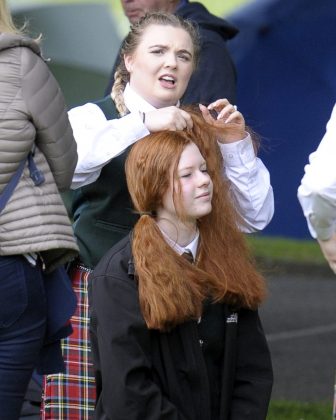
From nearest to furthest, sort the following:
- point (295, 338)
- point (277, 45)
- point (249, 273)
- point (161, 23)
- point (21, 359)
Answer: point (249, 273) → point (21, 359) → point (161, 23) → point (277, 45) → point (295, 338)

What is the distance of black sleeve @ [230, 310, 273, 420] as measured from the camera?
3.97 metres

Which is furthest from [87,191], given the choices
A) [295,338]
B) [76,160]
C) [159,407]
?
[295,338]

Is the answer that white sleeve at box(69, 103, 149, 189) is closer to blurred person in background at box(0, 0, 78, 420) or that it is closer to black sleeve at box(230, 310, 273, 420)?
blurred person in background at box(0, 0, 78, 420)

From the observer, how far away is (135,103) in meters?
4.48

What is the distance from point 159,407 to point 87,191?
3.66ft

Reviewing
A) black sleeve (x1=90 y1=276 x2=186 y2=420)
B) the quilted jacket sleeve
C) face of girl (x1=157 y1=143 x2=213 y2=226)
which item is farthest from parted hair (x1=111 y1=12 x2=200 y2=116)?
black sleeve (x1=90 y1=276 x2=186 y2=420)

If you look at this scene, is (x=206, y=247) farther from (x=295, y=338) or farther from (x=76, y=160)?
(x=295, y=338)

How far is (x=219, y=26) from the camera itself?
556 cm

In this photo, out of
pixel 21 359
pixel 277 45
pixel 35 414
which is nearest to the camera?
pixel 21 359

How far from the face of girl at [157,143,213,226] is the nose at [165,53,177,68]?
1.90ft

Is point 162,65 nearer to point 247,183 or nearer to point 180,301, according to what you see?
point 247,183

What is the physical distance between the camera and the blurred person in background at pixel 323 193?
12.0 ft

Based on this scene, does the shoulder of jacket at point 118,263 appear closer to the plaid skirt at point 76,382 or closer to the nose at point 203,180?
the nose at point 203,180

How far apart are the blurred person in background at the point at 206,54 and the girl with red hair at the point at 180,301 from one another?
1.05 metres
